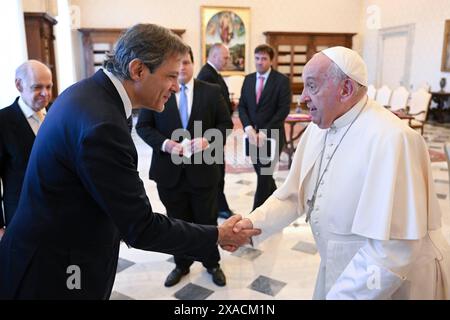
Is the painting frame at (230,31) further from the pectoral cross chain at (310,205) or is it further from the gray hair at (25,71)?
the pectoral cross chain at (310,205)

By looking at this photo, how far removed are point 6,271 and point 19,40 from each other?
5357mm

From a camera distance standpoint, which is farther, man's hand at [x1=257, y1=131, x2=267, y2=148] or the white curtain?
the white curtain

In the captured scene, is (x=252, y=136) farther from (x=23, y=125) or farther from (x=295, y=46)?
(x=295, y=46)

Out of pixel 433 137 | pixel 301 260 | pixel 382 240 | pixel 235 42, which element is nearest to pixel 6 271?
pixel 382 240

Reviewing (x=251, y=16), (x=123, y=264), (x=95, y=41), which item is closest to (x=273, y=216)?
(x=123, y=264)

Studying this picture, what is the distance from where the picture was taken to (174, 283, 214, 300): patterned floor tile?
9.51 feet

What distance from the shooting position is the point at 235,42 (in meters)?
14.4

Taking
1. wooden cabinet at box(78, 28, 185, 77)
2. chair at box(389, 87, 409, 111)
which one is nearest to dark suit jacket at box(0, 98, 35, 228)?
chair at box(389, 87, 409, 111)

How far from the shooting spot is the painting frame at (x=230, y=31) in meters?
14.1

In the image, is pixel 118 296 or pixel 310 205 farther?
pixel 118 296

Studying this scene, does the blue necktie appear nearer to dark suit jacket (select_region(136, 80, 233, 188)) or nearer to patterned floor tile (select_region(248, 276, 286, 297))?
dark suit jacket (select_region(136, 80, 233, 188))

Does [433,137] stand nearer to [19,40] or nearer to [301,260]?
[301,260]

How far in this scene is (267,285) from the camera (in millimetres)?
3084

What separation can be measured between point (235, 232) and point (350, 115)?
0.70 m
